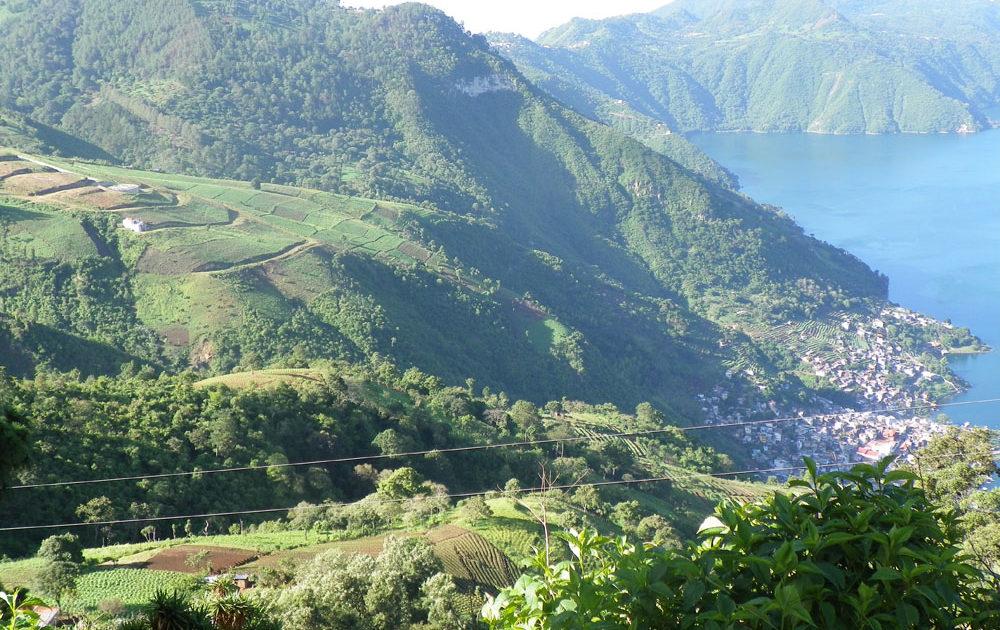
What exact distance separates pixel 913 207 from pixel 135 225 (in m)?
108

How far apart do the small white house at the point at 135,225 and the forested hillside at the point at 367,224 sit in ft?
2.20

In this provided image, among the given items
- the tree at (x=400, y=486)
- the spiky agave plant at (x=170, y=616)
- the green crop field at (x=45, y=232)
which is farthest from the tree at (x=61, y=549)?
the green crop field at (x=45, y=232)

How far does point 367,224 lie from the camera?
68.7 meters

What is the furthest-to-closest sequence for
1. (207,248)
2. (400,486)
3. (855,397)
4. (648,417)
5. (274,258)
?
(855,397), (274,258), (207,248), (648,417), (400,486)

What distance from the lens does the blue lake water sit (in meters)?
87.1

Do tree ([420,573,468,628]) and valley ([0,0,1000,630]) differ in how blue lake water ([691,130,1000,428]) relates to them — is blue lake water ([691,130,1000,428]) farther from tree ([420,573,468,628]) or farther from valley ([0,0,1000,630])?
tree ([420,573,468,628])

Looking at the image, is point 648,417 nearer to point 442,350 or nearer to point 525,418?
point 525,418

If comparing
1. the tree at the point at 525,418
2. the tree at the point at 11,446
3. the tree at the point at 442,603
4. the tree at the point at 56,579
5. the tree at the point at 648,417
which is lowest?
the tree at the point at 648,417

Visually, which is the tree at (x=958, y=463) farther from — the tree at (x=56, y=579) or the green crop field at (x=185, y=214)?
the green crop field at (x=185, y=214)

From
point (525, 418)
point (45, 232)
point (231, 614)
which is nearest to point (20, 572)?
point (231, 614)

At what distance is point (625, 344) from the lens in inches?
2729

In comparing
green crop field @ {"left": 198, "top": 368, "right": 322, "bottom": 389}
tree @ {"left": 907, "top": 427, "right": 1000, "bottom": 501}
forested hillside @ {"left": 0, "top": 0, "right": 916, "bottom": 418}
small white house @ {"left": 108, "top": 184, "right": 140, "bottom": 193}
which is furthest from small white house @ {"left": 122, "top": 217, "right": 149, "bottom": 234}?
tree @ {"left": 907, "top": 427, "right": 1000, "bottom": 501}

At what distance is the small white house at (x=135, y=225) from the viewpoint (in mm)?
51406

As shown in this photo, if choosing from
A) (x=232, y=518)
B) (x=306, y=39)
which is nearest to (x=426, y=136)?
(x=306, y=39)
